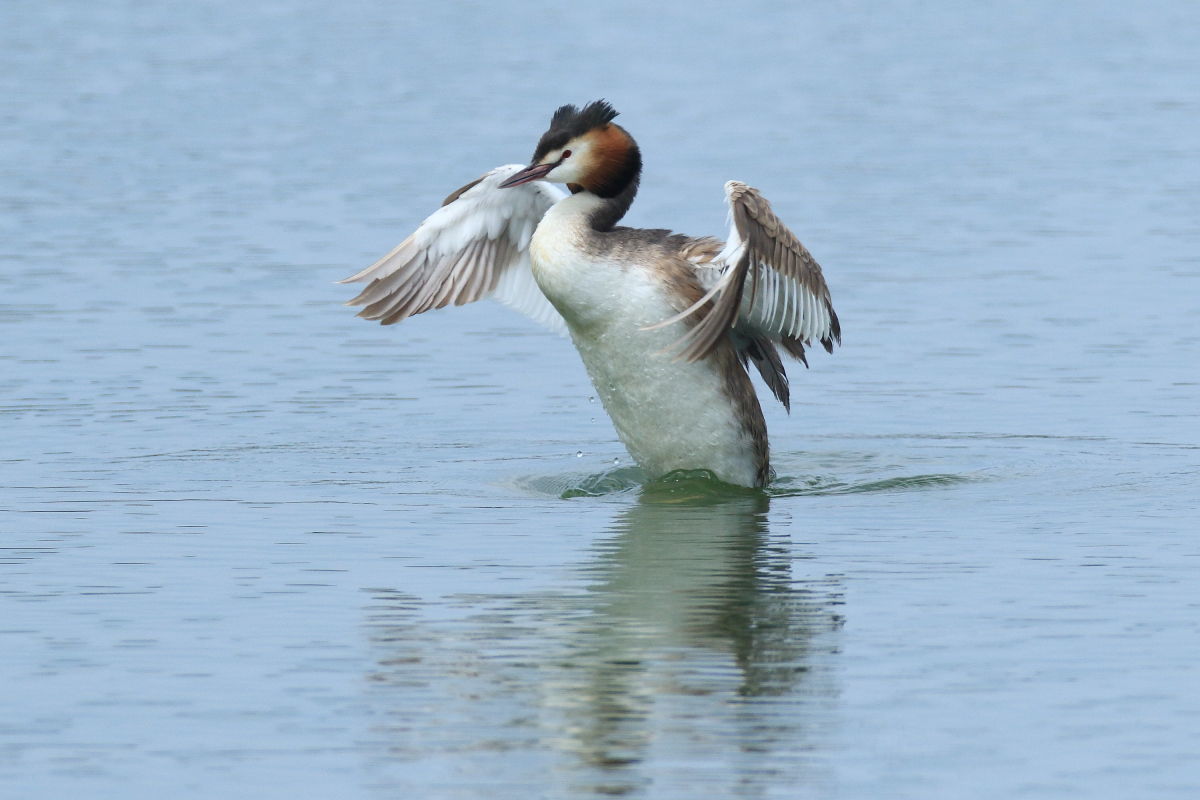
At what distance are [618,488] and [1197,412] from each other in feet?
12.2

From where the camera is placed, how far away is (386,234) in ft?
69.2

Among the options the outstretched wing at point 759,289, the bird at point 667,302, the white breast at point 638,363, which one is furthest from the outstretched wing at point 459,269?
the outstretched wing at point 759,289

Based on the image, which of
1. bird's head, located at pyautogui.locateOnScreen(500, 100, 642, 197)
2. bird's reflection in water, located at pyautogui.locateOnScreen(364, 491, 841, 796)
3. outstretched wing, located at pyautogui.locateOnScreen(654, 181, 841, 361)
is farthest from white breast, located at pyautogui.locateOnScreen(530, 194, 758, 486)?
bird's reflection in water, located at pyautogui.locateOnScreen(364, 491, 841, 796)

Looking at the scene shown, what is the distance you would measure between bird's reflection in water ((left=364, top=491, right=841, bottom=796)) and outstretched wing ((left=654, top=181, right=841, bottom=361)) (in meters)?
1.33

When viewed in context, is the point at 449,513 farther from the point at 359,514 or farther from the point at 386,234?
the point at 386,234

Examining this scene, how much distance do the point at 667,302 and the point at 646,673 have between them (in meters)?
4.12

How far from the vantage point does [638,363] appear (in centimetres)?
1280

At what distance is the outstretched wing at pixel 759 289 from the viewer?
39.0 ft

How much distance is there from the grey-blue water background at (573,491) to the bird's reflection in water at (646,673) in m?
0.02

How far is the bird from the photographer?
40.3 ft

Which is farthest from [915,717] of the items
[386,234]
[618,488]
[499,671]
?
[386,234]

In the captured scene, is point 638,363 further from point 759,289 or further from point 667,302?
point 759,289

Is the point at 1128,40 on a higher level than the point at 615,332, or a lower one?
higher

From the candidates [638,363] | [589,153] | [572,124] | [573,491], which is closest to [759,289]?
[638,363]
